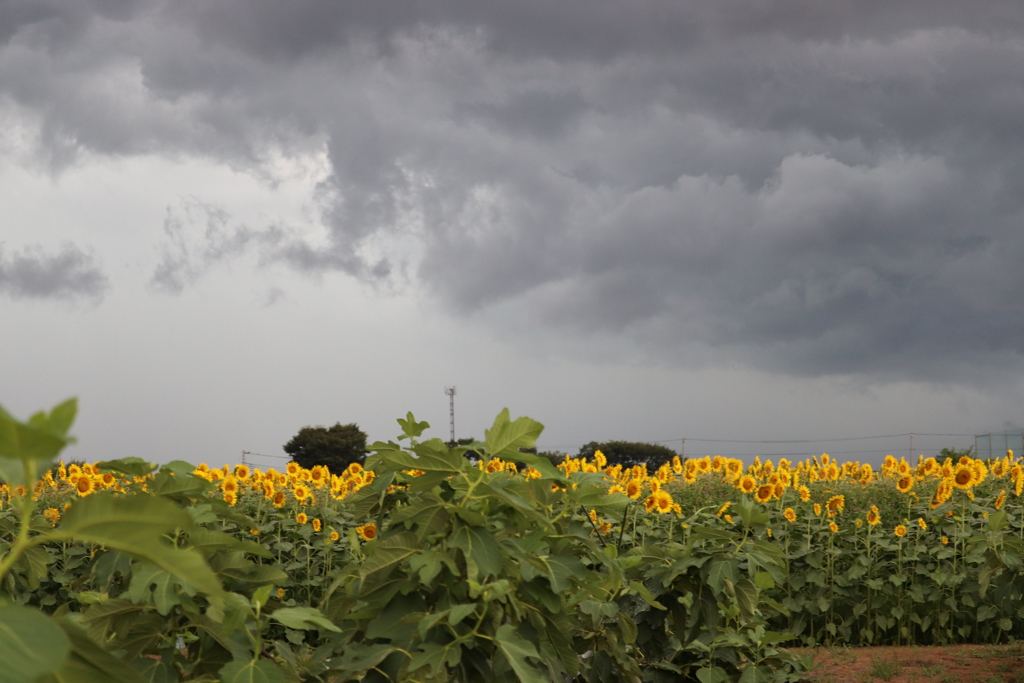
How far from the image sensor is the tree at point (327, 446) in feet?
113

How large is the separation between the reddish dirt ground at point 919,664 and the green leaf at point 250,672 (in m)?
3.95

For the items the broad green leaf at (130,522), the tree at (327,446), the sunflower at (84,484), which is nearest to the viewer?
the broad green leaf at (130,522)

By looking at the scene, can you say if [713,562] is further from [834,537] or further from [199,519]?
[834,537]

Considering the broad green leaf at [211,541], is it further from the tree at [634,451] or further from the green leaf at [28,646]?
the tree at [634,451]

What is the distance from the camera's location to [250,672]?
1813mm

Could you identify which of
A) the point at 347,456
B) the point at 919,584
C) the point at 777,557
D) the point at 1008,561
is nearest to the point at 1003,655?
the point at 919,584

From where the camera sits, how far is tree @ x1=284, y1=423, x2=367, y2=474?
34.6 metres

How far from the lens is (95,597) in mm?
2416

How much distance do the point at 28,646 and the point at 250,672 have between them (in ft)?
3.22

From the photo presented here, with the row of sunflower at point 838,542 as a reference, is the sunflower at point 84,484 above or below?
above

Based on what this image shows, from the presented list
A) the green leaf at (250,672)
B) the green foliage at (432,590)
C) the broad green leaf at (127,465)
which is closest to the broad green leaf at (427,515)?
the green foliage at (432,590)

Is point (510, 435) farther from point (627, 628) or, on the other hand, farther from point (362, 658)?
point (627, 628)

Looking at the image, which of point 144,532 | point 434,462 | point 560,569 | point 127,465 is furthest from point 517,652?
point 127,465

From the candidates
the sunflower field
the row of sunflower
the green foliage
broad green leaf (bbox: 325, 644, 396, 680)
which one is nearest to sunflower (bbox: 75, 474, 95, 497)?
the row of sunflower
